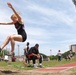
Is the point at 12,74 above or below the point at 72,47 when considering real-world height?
below

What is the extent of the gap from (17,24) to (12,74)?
1578mm

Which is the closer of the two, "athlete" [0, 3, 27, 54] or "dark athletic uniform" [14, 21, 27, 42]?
"athlete" [0, 3, 27, 54]

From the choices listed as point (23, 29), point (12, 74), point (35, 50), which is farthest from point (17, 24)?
point (35, 50)

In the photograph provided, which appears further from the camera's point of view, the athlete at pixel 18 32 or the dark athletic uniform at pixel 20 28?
the dark athletic uniform at pixel 20 28

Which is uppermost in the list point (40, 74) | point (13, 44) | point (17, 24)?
point (17, 24)

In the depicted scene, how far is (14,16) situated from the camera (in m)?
8.18

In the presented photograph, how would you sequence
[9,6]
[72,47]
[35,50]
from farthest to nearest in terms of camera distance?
[72,47] → [35,50] → [9,6]

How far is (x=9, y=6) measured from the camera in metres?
7.88

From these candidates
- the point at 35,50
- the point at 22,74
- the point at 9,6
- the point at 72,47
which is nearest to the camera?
the point at 9,6

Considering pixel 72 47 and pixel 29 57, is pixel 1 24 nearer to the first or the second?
pixel 29 57

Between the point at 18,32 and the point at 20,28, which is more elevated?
the point at 20,28

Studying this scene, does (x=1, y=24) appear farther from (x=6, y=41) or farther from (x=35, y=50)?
(x=35, y=50)

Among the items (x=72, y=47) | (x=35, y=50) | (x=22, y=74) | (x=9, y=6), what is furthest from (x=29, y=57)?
(x=72, y=47)

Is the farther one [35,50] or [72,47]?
[72,47]
